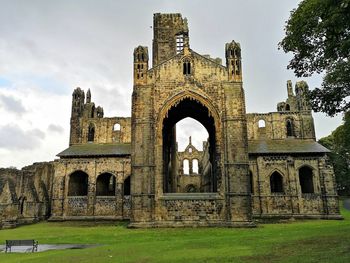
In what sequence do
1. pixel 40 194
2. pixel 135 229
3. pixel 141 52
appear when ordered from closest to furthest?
1. pixel 135 229
2. pixel 141 52
3. pixel 40 194

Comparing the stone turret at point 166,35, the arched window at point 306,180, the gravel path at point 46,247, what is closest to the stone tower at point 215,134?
the gravel path at point 46,247

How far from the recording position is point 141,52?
24703mm

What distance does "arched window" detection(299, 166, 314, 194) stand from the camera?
32.8 meters

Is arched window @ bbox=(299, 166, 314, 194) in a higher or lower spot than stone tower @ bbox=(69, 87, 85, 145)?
lower

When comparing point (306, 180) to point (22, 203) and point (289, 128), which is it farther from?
point (22, 203)

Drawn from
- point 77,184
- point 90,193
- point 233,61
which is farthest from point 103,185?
point 233,61

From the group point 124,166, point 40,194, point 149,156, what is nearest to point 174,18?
point 124,166

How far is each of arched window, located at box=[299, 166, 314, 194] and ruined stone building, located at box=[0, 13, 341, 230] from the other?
109 millimetres

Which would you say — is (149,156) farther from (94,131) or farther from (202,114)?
(94,131)

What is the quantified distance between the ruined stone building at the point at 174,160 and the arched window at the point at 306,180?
0.36 feet

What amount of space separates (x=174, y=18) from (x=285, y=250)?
33.3 m

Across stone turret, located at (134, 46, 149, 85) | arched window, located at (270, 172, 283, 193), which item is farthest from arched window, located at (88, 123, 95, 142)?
arched window, located at (270, 172, 283, 193)

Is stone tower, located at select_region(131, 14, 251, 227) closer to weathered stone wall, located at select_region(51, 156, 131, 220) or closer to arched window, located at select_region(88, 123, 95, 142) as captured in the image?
weathered stone wall, located at select_region(51, 156, 131, 220)

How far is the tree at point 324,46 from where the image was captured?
9891 millimetres
